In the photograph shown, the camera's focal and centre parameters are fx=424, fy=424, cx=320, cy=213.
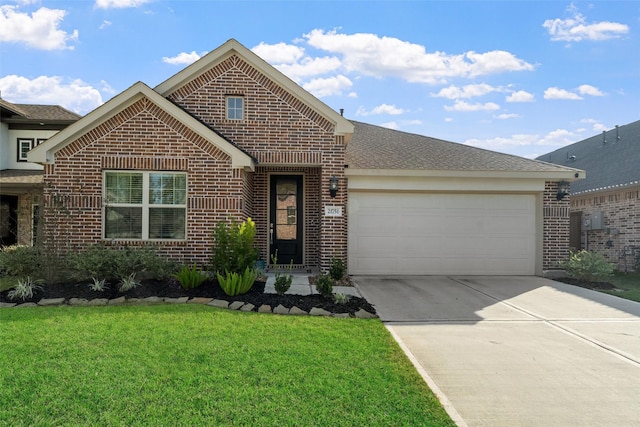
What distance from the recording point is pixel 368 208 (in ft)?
36.7

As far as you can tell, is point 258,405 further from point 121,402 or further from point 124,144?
point 124,144

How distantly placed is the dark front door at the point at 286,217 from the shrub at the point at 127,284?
4337mm

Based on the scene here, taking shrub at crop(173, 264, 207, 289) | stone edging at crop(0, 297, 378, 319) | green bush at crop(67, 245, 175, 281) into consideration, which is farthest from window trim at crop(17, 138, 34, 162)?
shrub at crop(173, 264, 207, 289)

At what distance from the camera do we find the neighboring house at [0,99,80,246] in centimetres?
1591

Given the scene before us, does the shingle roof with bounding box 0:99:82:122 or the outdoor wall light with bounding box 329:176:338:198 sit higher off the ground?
the shingle roof with bounding box 0:99:82:122

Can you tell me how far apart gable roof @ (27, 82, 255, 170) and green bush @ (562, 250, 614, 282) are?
850cm

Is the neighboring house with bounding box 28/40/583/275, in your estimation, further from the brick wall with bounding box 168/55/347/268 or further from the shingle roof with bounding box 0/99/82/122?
the shingle roof with bounding box 0/99/82/122

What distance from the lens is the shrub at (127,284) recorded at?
7.97 m

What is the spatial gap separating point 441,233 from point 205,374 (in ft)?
27.7

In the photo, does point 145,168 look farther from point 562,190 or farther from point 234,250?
point 562,190

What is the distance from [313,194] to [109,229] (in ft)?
17.2

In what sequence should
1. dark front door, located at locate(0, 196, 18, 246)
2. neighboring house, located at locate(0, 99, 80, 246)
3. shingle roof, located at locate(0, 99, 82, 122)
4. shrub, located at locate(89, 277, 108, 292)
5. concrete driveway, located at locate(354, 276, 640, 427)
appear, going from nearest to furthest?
1. concrete driveway, located at locate(354, 276, 640, 427)
2. shrub, located at locate(89, 277, 108, 292)
3. neighboring house, located at locate(0, 99, 80, 246)
4. dark front door, located at locate(0, 196, 18, 246)
5. shingle roof, located at locate(0, 99, 82, 122)

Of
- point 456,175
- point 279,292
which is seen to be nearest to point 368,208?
point 456,175

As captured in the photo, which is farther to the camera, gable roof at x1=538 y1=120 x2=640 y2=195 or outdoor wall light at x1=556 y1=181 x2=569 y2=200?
gable roof at x1=538 y1=120 x2=640 y2=195
